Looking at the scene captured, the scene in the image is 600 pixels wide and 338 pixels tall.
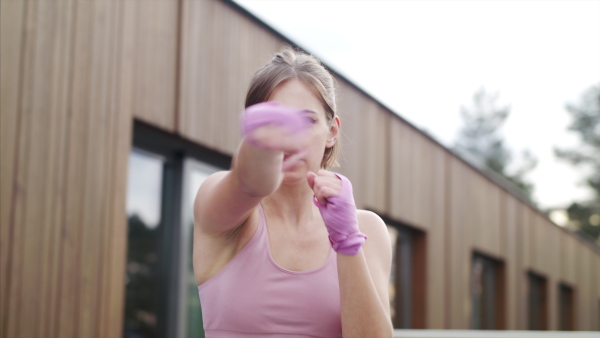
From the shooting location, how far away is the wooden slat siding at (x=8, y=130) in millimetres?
3572

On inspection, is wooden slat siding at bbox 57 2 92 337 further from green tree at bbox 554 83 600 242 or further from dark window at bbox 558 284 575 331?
green tree at bbox 554 83 600 242

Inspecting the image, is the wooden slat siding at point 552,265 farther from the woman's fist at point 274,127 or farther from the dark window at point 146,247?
the woman's fist at point 274,127

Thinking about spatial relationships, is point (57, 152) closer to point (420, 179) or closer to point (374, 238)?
point (374, 238)

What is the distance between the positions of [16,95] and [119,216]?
1.04 m

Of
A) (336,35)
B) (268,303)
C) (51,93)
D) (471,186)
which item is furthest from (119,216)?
(471,186)

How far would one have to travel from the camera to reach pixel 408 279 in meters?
9.84

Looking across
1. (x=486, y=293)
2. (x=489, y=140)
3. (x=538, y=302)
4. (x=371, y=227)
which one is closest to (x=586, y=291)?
(x=538, y=302)

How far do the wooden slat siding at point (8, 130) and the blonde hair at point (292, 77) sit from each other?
2271mm

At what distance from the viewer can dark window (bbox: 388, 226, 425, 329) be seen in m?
9.66

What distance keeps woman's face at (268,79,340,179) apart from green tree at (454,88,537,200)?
34.9 meters

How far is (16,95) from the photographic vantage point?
368 cm

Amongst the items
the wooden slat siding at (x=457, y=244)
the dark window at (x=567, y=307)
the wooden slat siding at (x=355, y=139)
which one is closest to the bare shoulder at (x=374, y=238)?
the wooden slat siding at (x=355, y=139)

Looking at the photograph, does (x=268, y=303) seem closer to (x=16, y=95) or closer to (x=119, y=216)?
(x=16, y=95)

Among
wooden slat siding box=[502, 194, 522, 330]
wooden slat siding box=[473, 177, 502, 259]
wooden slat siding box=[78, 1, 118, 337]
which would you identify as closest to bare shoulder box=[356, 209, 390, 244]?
wooden slat siding box=[78, 1, 118, 337]
